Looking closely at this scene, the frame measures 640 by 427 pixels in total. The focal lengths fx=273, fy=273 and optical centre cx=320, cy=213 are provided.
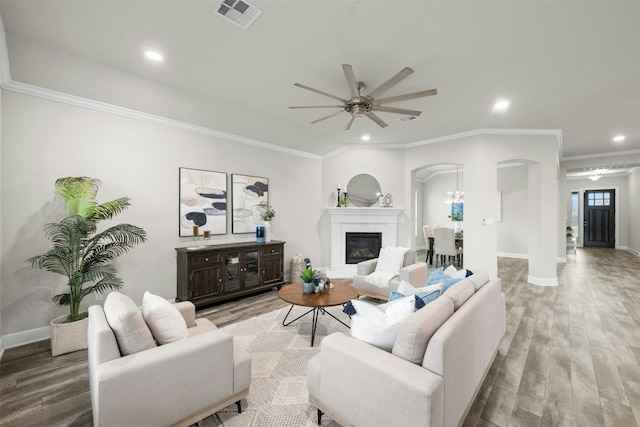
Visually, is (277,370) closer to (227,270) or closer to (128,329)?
(128,329)

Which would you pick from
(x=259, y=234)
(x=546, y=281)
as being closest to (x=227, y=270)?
(x=259, y=234)

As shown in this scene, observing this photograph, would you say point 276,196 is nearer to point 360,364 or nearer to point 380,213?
point 380,213

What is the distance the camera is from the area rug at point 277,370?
1.90 m

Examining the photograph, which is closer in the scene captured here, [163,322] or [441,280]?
[163,322]

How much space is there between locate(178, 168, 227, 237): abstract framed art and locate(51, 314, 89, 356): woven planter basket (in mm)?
1616

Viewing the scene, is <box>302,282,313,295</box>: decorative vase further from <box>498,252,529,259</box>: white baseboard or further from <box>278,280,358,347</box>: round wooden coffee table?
<box>498,252,529,259</box>: white baseboard

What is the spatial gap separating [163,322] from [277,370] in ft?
3.90

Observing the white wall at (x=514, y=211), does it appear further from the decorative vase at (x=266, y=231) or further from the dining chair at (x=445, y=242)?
the decorative vase at (x=266, y=231)

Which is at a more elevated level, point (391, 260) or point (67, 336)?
point (391, 260)

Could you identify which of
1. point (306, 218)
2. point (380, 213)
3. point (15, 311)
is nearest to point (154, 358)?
point (15, 311)

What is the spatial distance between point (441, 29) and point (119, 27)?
280 cm

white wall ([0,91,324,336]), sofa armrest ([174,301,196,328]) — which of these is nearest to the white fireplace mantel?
white wall ([0,91,324,336])

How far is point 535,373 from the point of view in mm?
2430

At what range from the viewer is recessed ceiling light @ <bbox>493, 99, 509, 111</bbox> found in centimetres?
387
